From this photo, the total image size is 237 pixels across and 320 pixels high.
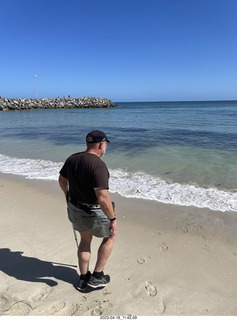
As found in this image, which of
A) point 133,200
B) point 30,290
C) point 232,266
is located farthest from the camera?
point 133,200

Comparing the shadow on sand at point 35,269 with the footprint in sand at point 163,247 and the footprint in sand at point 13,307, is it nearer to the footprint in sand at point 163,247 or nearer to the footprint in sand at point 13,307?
the footprint in sand at point 13,307

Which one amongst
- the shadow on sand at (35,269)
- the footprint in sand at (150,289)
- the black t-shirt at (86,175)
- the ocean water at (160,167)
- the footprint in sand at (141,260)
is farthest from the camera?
the ocean water at (160,167)

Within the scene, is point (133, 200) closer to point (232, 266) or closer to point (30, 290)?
point (232, 266)

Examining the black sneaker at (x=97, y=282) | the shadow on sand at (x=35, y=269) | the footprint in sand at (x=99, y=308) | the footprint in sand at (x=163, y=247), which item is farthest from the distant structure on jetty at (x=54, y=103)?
the footprint in sand at (x=99, y=308)

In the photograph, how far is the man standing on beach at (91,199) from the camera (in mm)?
2281

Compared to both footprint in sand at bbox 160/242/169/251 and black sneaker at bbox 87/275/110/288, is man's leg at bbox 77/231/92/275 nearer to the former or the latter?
black sneaker at bbox 87/275/110/288

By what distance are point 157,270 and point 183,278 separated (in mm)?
346

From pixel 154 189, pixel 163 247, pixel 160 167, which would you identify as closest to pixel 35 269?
pixel 163 247

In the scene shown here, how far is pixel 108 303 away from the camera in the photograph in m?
2.52

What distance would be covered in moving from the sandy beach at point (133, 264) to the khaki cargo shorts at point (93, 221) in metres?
0.81

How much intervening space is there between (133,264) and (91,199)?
1380 millimetres

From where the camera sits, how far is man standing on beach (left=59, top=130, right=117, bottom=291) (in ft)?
7.48

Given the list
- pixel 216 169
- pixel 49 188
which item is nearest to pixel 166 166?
pixel 216 169

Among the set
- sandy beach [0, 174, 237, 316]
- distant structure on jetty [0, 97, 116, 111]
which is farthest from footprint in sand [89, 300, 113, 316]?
distant structure on jetty [0, 97, 116, 111]
